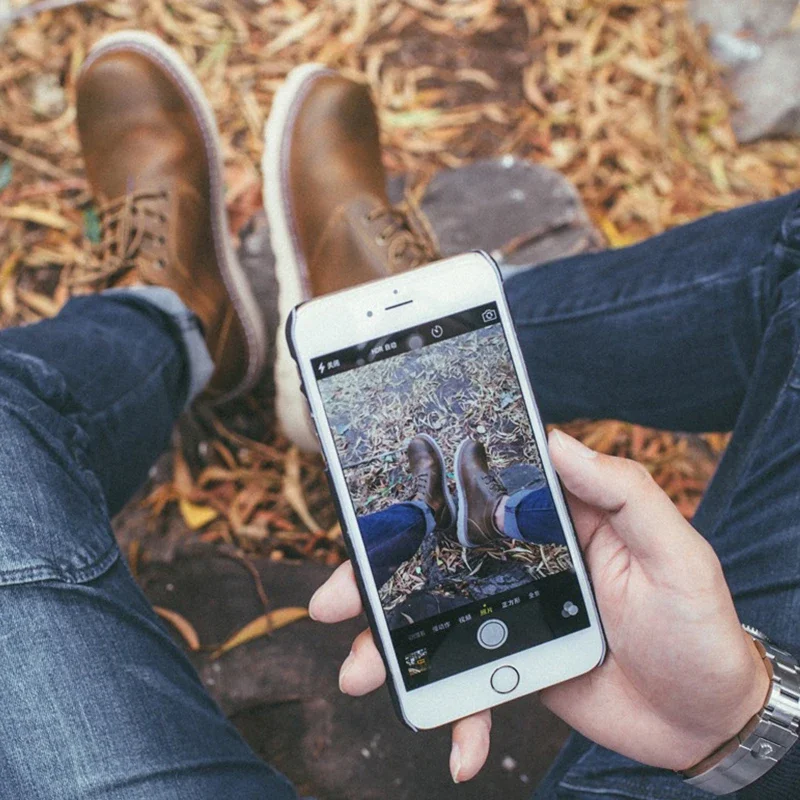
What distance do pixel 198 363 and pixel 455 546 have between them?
0.67m

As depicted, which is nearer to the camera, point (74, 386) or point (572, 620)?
point (572, 620)

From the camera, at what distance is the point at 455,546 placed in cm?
86

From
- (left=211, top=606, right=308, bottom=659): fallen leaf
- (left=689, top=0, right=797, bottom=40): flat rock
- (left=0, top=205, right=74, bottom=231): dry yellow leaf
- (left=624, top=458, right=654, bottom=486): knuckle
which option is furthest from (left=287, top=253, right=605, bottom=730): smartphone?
(left=689, top=0, right=797, bottom=40): flat rock

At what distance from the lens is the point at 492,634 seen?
0.87 metres

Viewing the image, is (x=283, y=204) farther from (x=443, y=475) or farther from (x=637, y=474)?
(x=637, y=474)

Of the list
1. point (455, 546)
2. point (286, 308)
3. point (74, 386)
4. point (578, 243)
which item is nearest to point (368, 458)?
point (455, 546)

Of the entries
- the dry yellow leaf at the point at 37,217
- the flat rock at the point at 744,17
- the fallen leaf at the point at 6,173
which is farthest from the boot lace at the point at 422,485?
the flat rock at the point at 744,17

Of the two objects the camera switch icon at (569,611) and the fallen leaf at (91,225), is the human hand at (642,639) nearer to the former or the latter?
the camera switch icon at (569,611)

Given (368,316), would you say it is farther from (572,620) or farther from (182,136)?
(182,136)

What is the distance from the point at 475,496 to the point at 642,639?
24 centimetres

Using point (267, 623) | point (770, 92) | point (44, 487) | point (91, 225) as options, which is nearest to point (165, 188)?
point (91, 225)

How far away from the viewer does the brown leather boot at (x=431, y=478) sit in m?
0.85

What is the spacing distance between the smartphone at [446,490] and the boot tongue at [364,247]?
0.56 meters

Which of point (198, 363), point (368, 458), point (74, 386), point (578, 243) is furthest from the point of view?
point (578, 243)
